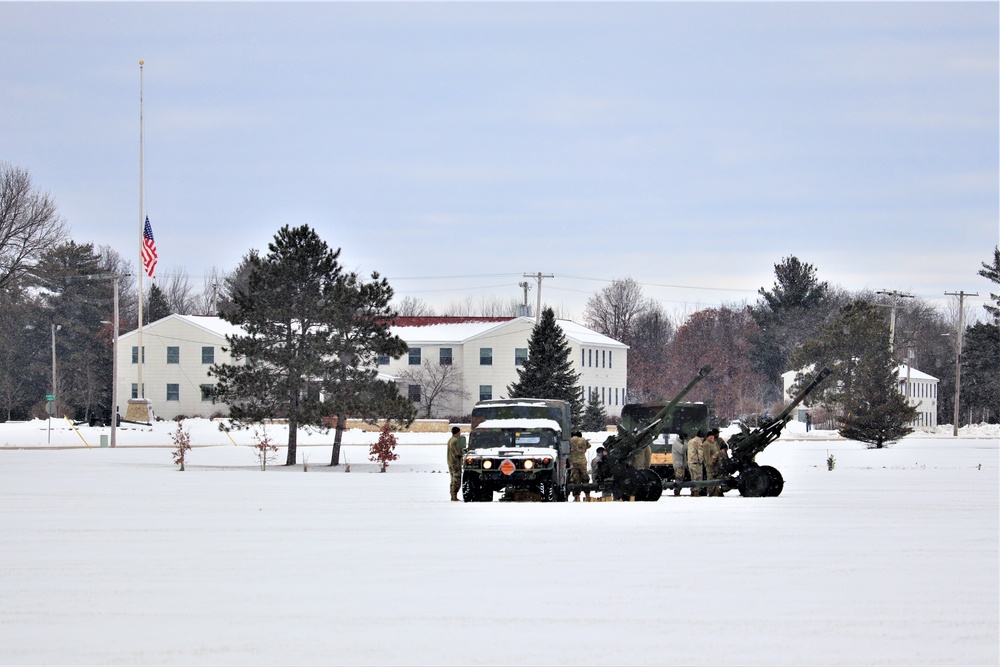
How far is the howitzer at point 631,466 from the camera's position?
2991 cm

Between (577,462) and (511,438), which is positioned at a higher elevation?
(511,438)

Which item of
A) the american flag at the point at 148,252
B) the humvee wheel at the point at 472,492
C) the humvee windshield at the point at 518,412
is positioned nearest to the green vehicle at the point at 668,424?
the humvee windshield at the point at 518,412

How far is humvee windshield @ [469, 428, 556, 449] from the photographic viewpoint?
96.2 ft

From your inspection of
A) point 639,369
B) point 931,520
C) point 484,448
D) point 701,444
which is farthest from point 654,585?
point 639,369

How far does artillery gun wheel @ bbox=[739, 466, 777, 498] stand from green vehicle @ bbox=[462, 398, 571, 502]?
3.93 metres

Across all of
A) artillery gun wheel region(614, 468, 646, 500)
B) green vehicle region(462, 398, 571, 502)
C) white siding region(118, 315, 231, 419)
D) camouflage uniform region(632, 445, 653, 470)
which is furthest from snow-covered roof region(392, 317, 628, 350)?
green vehicle region(462, 398, 571, 502)

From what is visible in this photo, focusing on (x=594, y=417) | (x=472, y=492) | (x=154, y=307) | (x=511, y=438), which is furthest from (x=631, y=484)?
(x=154, y=307)

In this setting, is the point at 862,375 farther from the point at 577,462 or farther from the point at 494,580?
the point at 494,580

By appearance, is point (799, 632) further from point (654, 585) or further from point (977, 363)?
point (977, 363)

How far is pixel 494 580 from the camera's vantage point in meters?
15.4

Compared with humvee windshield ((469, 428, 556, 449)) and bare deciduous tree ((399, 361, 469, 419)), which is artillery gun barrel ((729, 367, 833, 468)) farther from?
bare deciduous tree ((399, 361, 469, 419))

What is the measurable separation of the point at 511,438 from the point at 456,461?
141 cm

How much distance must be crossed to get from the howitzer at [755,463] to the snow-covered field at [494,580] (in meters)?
0.49

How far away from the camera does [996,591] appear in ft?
48.1
